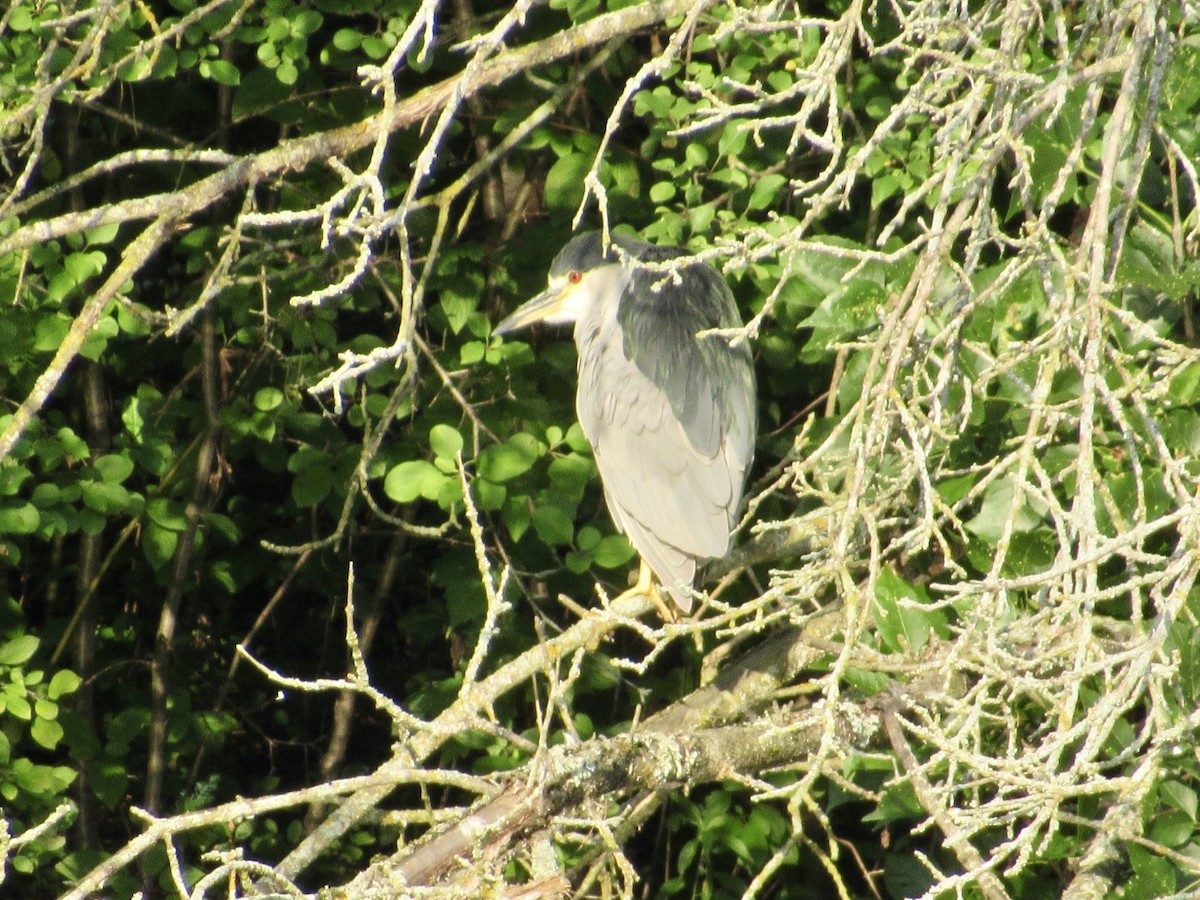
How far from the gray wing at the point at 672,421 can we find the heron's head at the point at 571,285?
12 centimetres

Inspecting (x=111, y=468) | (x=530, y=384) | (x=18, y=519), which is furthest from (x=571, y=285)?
(x=18, y=519)

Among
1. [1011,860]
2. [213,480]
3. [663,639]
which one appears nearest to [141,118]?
[213,480]

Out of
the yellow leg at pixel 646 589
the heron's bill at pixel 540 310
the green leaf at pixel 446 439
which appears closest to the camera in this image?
the green leaf at pixel 446 439

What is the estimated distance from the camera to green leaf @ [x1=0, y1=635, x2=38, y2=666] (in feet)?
9.46

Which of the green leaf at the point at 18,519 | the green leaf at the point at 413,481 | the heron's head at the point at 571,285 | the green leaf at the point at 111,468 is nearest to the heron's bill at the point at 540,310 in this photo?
the heron's head at the point at 571,285

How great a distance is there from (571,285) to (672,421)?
1.64 ft

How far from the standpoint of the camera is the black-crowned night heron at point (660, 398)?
3031 mm

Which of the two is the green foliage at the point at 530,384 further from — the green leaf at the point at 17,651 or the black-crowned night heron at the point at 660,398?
the black-crowned night heron at the point at 660,398

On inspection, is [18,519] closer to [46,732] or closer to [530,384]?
[46,732]

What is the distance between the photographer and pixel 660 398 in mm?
3264

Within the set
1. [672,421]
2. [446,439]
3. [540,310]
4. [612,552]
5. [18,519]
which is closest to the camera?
[18,519]

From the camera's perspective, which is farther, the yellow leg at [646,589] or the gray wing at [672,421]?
the yellow leg at [646,589]

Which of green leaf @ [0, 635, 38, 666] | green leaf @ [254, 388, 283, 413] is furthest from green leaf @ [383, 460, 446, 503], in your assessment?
green leaf @ [0, 635, 38, 666]

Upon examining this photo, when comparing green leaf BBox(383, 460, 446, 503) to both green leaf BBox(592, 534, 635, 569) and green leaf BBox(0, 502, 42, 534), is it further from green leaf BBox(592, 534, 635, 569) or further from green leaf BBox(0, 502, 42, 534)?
green leaf BBox(0, 502, 42, 534)
